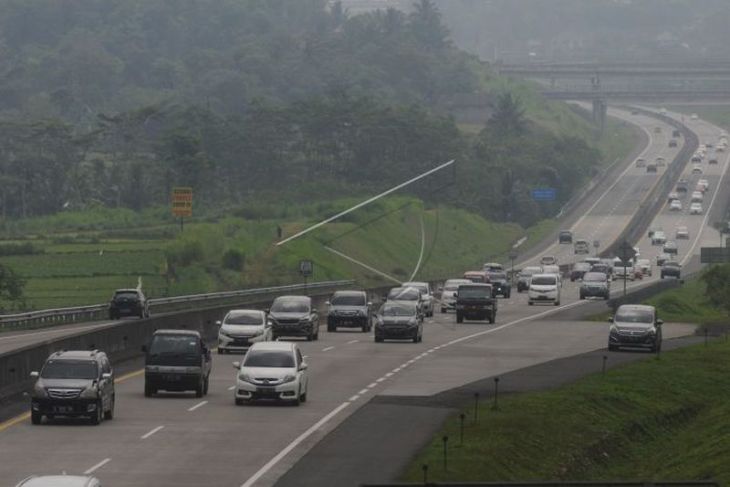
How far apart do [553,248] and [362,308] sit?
11935 centimetres

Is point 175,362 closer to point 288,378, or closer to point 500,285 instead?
point 288,378

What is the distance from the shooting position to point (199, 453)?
38000 millimetres

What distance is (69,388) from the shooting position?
41.8 meters

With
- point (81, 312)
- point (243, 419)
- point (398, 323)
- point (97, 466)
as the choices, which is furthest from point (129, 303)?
point (97, 466)

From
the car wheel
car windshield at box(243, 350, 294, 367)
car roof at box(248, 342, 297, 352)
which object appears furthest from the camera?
car roof at box(248, 342, 297, 352)

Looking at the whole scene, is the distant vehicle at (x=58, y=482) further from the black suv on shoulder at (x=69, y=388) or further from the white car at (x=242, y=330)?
the white car at (x=242, y=330)

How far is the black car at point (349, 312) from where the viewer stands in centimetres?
8038

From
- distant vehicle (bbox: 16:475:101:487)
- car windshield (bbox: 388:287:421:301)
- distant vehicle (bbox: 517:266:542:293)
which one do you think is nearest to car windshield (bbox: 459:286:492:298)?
car windshield (bbox: 388:287:421:301)

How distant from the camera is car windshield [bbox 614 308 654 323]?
2662 inches

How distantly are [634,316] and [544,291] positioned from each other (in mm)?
37126

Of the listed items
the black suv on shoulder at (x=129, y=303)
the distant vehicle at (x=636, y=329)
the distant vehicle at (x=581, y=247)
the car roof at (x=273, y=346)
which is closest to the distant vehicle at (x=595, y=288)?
the black suv on shoulder at (x=129, y=303)

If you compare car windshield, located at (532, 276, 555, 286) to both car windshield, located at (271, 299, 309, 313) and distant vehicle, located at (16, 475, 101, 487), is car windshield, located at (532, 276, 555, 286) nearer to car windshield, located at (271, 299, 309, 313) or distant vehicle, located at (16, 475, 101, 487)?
car windshield, located at (271, 299, 309, 313)

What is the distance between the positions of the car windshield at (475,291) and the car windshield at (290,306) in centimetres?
1637

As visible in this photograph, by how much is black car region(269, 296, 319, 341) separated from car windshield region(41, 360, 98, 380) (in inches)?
1114
